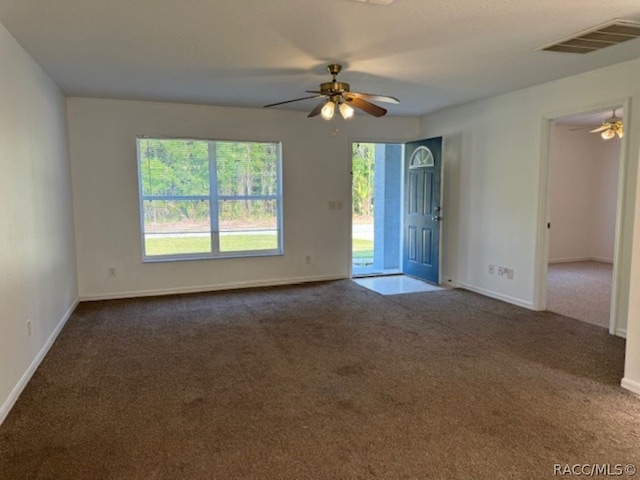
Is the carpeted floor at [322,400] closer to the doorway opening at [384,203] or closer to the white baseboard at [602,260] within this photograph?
the doorway opening at [384,203]

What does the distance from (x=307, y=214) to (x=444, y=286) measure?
208 centimetres

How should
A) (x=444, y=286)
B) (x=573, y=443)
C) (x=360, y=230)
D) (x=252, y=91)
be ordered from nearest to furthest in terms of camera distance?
(x=573, y=443) → (x=252, y=91) → (x=444, y=286) → (x=360, y=230)

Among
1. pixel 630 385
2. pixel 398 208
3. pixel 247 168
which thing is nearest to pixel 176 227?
pixel 247 168

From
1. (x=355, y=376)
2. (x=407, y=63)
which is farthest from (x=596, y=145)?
(x=355, y=376)

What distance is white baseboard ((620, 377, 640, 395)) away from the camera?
2.74m

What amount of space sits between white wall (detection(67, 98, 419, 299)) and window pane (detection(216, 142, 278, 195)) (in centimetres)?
14

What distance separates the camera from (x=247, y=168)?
18.9 feet

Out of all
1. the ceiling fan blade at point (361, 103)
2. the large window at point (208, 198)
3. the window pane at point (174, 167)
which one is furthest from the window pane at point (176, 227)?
the ceiling fan blade at point (361, 103)

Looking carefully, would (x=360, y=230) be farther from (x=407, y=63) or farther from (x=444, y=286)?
(x=407, y=63)

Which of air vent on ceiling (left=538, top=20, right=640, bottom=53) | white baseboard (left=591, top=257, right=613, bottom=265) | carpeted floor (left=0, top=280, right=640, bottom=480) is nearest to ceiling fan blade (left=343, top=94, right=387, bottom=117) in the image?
air vent on ceiling (left=538, top=20, right=640, bottom=53)

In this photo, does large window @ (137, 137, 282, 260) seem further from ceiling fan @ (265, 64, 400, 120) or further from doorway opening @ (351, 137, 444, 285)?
ceiling fan @ (265, 64, 400, 120)

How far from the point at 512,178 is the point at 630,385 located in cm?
262

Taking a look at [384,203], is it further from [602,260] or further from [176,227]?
[602,260]

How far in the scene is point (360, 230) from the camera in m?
8.65
